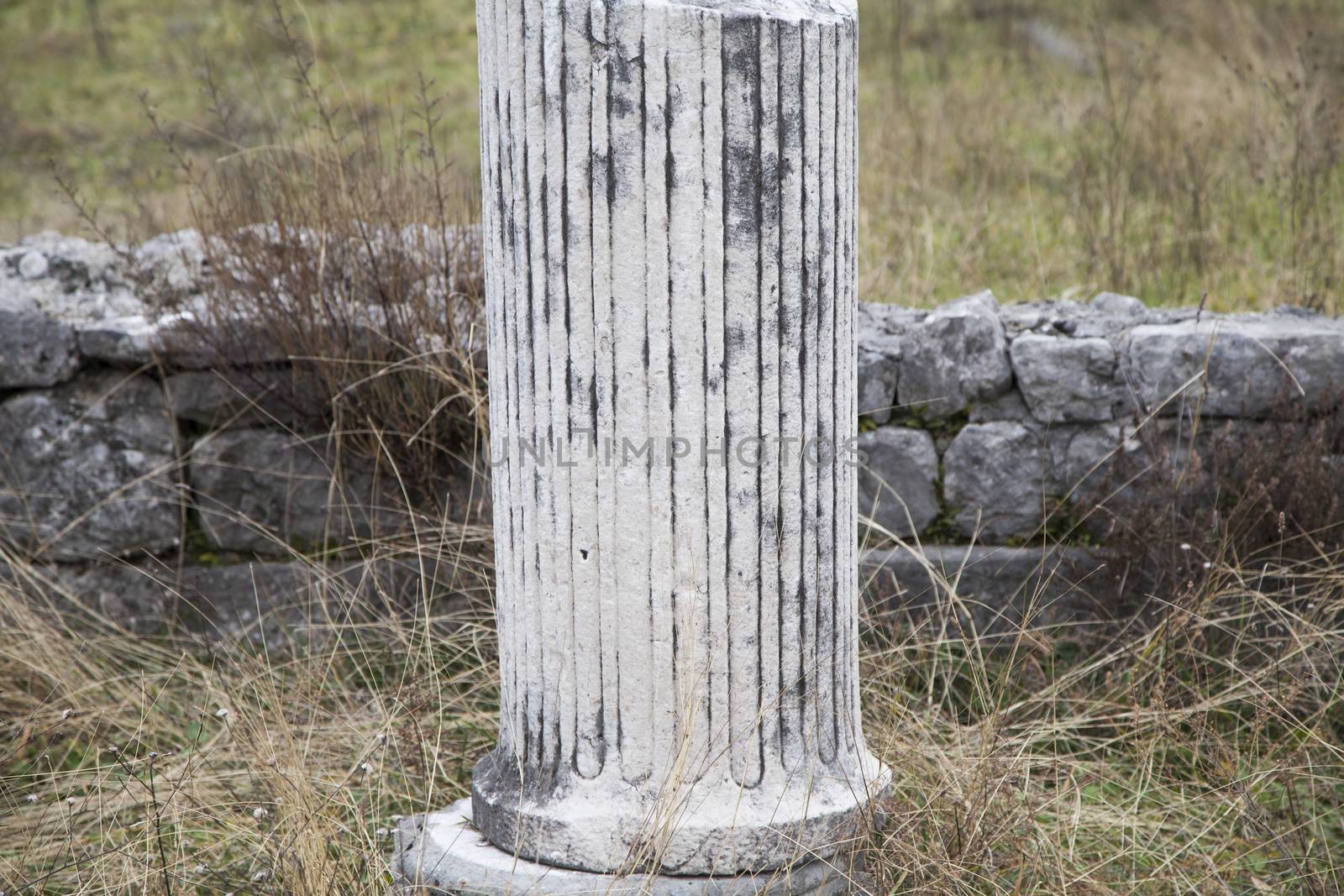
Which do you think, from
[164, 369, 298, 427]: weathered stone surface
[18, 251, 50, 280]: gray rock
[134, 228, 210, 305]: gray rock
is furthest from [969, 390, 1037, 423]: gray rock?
[18, 251, 50, 280]: gray rock

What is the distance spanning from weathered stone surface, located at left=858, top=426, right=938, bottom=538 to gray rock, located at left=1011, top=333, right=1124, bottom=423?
0.34 meters

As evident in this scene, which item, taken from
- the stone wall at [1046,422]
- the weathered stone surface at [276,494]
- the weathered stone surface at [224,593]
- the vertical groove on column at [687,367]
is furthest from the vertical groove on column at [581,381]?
the weathered stone surface at [276,494]

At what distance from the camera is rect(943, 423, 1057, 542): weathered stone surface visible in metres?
3.31

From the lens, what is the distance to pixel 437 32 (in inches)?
390

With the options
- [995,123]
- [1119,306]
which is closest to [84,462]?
[1119,306]

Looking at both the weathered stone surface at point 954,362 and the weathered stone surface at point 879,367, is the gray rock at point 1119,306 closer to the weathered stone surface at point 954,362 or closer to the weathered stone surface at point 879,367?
the weathered stone surface at point 954,362

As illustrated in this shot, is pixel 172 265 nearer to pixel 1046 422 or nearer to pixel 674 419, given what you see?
pixel 674 419

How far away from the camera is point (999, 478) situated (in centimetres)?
333

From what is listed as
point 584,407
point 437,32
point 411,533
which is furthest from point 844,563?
point 437,32

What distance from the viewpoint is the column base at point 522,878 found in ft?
6.37

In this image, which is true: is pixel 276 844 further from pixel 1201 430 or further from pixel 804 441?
pixel 1201 430

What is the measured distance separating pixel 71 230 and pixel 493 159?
183 inches

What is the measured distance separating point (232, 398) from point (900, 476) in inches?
79.2

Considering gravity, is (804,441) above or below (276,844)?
above
